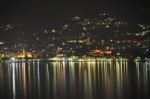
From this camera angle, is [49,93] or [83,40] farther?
[83,40]

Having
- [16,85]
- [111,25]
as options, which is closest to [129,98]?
[16,85]

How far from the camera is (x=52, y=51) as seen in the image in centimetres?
14250

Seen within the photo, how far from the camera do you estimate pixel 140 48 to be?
4801 inches

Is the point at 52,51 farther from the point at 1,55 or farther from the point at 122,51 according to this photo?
the point at 122,51

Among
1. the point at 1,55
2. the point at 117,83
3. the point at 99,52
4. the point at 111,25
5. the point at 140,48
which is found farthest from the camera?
the point at 111,25

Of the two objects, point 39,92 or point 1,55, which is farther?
point 1,55

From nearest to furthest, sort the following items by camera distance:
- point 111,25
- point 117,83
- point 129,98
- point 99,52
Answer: point 129,98 → point 117,83 → point 99,52 → point 111,25

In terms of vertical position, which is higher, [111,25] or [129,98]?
[111,25]

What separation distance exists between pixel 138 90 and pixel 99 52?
301 ft

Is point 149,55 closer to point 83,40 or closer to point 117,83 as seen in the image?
point 83,40

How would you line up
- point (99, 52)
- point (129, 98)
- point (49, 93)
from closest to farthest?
1. point (129, 98)
2. point (49, 93)
3. point (99, 52)

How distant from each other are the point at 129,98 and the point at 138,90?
4324 mm

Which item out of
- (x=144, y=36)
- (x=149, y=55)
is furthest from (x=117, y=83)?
(x=144, y=36)

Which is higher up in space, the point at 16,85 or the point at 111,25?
the point at 111,25
